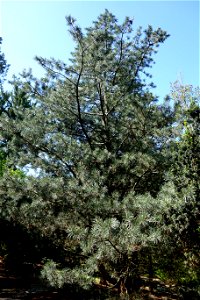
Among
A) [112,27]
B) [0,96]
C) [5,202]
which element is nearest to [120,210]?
[5,202]

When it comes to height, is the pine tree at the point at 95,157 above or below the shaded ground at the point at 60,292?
above

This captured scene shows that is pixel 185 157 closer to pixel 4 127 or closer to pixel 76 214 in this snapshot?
pixel 76 214

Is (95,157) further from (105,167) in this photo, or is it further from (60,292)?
(60,292)

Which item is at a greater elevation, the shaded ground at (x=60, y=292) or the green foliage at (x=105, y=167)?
the green foliage at (x=105, y=167)

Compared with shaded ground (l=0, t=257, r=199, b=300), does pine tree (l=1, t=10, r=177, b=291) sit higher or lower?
higher

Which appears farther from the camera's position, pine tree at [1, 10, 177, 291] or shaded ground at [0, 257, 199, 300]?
shaded ground at [0, 257, 199, 300]

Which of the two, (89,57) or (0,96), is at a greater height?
(0,96)

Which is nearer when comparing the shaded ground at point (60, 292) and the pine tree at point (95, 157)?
the pine tree at point (95, 157)

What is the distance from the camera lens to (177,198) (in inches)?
174

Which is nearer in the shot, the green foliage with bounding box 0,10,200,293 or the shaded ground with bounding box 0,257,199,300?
the green foliage with bounding box 0,10,200,293

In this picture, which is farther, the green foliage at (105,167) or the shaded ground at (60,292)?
the shaded ground at (60,292)

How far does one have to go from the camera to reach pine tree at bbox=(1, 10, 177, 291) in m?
4.95

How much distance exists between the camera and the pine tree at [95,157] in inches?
195

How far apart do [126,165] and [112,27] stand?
12.5 ft
